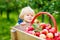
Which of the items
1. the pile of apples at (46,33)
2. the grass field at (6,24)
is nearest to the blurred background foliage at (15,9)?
the grass field at (6,24)

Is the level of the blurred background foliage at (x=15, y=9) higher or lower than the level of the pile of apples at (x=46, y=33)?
higher

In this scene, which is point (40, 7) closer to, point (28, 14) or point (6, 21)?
point (28, 14)

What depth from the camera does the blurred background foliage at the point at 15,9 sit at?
4193 mm

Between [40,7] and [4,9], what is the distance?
8.88 feet

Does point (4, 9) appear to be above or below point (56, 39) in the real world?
above

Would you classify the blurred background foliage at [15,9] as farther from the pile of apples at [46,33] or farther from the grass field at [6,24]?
the pile of apples at [46,33]

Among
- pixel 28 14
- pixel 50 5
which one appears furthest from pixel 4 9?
pixel 28 14

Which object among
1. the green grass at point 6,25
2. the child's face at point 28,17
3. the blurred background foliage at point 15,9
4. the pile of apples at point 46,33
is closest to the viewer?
the pile of apples at point 46,33

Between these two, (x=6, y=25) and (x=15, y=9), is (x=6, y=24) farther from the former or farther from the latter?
(x=15, y=9)

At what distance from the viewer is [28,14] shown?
3553 mm

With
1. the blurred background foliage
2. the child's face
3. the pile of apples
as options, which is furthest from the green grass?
the pile of apples

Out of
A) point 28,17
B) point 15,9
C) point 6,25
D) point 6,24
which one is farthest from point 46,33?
point 15,9

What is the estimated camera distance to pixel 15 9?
7180 millimetres

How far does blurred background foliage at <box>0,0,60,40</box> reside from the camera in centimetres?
419
